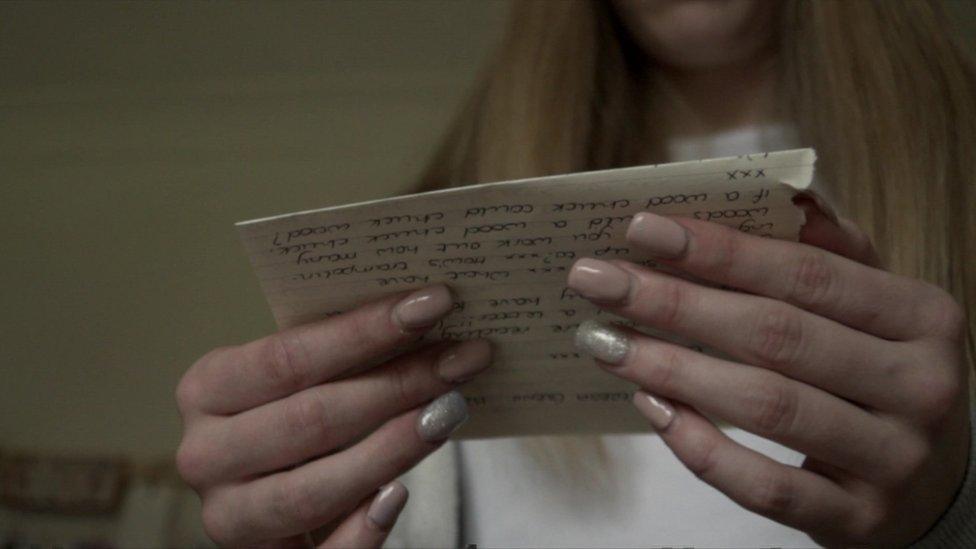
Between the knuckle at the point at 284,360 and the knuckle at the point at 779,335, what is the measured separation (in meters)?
0.17

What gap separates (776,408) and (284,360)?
185 mm

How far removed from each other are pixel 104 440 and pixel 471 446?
0.96 feet

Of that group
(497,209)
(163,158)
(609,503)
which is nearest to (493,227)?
(497,209)

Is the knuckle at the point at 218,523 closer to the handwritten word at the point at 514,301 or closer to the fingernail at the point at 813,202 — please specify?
the handwritten word at the point at 514,301

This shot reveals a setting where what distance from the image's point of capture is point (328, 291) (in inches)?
10.0

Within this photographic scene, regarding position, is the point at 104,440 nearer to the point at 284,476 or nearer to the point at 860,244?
the point at 284,476

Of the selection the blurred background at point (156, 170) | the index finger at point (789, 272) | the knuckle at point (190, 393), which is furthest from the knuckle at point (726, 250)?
the blurred background at point (156, 170)

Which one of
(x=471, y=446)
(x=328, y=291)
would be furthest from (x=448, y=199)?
(x=471, y=446)

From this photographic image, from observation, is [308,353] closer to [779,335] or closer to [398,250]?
[398,250]

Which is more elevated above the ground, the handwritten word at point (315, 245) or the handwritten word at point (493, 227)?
the handwritten word at point (493, 227)

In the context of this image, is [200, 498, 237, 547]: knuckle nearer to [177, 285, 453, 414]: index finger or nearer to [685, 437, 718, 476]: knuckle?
[177, 285, 453, 414]: index finger

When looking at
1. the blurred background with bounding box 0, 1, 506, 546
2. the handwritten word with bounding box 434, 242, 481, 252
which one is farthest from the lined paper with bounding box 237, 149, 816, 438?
the blurred background with bounding box 0, 1, 506, 546

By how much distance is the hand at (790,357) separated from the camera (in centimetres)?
22

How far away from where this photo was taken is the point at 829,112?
44cm
